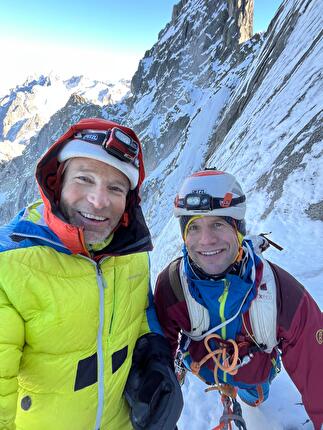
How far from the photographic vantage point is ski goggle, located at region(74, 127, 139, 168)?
2.57 m

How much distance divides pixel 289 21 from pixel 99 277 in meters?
24.6

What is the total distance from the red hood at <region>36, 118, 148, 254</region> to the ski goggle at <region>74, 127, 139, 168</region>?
75 millimetres

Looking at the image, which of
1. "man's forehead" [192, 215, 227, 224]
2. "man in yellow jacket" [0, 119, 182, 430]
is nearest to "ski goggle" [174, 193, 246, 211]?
"man's forehead" [192, 215, 227, 224]

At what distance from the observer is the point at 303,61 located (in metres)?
14.7

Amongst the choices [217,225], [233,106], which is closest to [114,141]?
[217,225]

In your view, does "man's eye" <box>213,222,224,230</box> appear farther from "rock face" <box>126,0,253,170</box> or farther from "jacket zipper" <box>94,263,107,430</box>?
"rock face" <box>126,0,253,170</box>

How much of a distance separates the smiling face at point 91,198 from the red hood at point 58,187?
12 cm

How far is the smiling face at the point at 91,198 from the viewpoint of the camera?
2473mm

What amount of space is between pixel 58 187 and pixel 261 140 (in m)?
12.0

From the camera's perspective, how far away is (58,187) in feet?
8.68

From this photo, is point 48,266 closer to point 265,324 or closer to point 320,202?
point 265,324

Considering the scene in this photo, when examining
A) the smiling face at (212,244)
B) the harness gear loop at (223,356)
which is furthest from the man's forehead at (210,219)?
the harness gear loop at (223,356)

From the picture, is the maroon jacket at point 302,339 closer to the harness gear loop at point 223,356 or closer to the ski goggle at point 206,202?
the harness gear loop at point 223,356

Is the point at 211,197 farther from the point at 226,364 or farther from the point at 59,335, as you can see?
the point at 59,335
